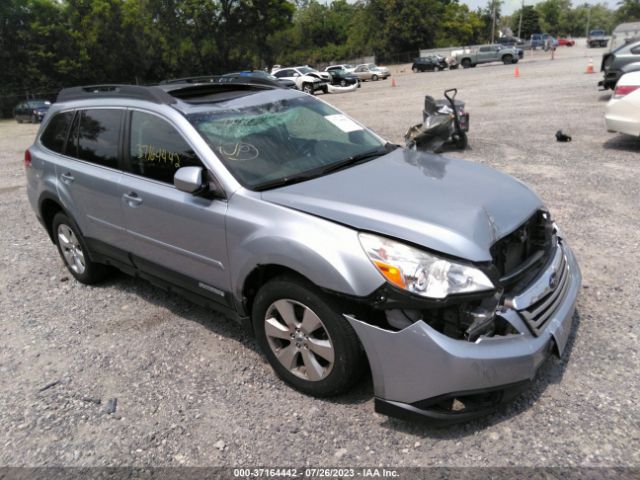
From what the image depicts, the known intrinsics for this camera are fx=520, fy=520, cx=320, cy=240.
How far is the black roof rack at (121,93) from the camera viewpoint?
12.3 ft

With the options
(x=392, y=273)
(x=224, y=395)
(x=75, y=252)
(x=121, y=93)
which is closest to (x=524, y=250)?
(x=392, y=273)

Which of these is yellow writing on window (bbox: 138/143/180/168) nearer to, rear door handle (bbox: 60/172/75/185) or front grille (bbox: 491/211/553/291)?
rear door handle (bbox: 60/172/75/185)

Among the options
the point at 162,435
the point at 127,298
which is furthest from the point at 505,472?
the point at 127,298

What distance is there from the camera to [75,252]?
4922 millimetres

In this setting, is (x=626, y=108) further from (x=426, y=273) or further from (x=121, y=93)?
(x=121, y=93)

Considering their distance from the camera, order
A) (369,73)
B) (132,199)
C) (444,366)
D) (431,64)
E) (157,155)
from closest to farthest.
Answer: (444,366), (157,155), (132,199), (369,73), (431,64)

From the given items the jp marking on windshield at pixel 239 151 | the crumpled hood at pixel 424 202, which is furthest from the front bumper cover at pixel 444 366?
the jp marking on windshield at pixel 239 151

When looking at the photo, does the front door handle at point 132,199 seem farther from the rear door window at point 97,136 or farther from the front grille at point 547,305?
the front grille at point 547,305

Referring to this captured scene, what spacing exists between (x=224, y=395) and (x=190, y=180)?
1.34 m

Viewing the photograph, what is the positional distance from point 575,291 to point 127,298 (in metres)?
3.62

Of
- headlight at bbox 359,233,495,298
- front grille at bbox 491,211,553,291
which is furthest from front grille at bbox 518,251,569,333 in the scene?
headlight at bbox 359,233,495,298

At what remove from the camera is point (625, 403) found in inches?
112

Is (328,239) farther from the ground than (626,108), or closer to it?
farther from the ground

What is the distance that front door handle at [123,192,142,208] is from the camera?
12.3ft
